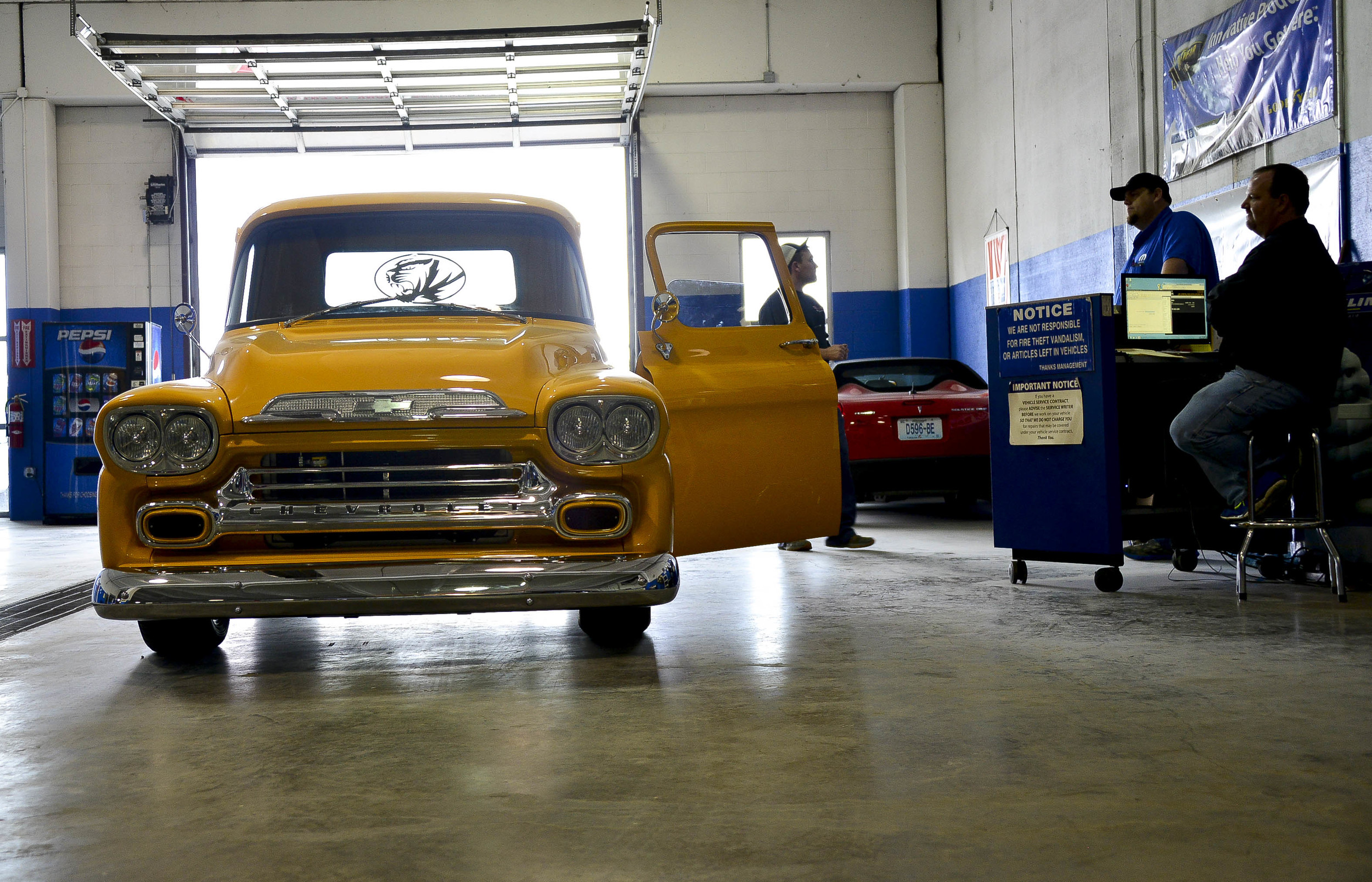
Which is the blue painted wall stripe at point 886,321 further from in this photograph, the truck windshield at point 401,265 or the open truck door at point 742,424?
the truck windshield at point 401,265

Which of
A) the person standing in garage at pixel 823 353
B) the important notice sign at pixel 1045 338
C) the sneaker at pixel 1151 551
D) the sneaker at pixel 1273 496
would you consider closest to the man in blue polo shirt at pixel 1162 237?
the important notice sign at pixel 1045 338

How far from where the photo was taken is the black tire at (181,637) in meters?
3.61

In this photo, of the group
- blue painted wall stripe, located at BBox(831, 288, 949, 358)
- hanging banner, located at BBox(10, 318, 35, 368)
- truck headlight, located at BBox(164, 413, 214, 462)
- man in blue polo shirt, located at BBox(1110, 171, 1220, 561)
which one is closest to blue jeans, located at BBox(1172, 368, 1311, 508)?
man in blue polo shirt, located at BBox(1110, 171, 1220, 561)

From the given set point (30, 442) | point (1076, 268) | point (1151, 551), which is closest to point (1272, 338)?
point (1151, 551)

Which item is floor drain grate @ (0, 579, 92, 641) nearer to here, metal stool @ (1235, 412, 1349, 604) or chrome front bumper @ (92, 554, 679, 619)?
chrome front bumper @ (92, 554, 679, 619)

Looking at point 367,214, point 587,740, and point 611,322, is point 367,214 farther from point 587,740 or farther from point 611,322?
point 611,322

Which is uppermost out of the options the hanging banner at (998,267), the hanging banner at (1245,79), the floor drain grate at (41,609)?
the hanging banner at (1245,79)

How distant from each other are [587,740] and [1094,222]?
7065mm

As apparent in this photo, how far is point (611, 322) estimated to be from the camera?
12258mm

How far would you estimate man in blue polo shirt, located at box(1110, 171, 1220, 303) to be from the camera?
527 cm

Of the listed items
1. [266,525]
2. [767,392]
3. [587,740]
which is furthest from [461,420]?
[767,392]

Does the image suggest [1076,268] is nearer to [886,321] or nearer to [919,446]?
[919,446]

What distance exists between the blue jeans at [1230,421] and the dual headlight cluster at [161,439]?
3585mm

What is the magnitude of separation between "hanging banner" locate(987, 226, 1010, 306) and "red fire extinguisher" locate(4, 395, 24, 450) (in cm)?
937
